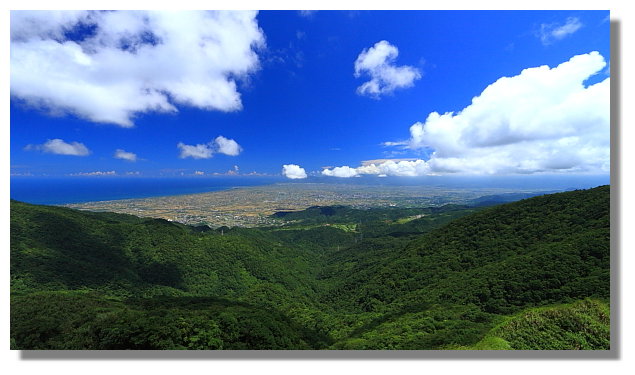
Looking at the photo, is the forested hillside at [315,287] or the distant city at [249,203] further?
the distant city at [249,203]

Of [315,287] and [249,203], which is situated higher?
[249,203]

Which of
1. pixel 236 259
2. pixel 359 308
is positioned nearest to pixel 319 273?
pixel 236 259

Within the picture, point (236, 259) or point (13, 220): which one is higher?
point (13, 220)

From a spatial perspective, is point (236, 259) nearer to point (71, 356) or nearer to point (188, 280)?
point (188, 280)

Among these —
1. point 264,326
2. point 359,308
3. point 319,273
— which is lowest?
point 319,273

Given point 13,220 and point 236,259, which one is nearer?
point 13,220

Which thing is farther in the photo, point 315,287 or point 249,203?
point 249,203

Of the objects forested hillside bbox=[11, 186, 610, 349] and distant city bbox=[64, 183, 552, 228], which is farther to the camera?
distant city bbox=[64, 183, 552, 228]
